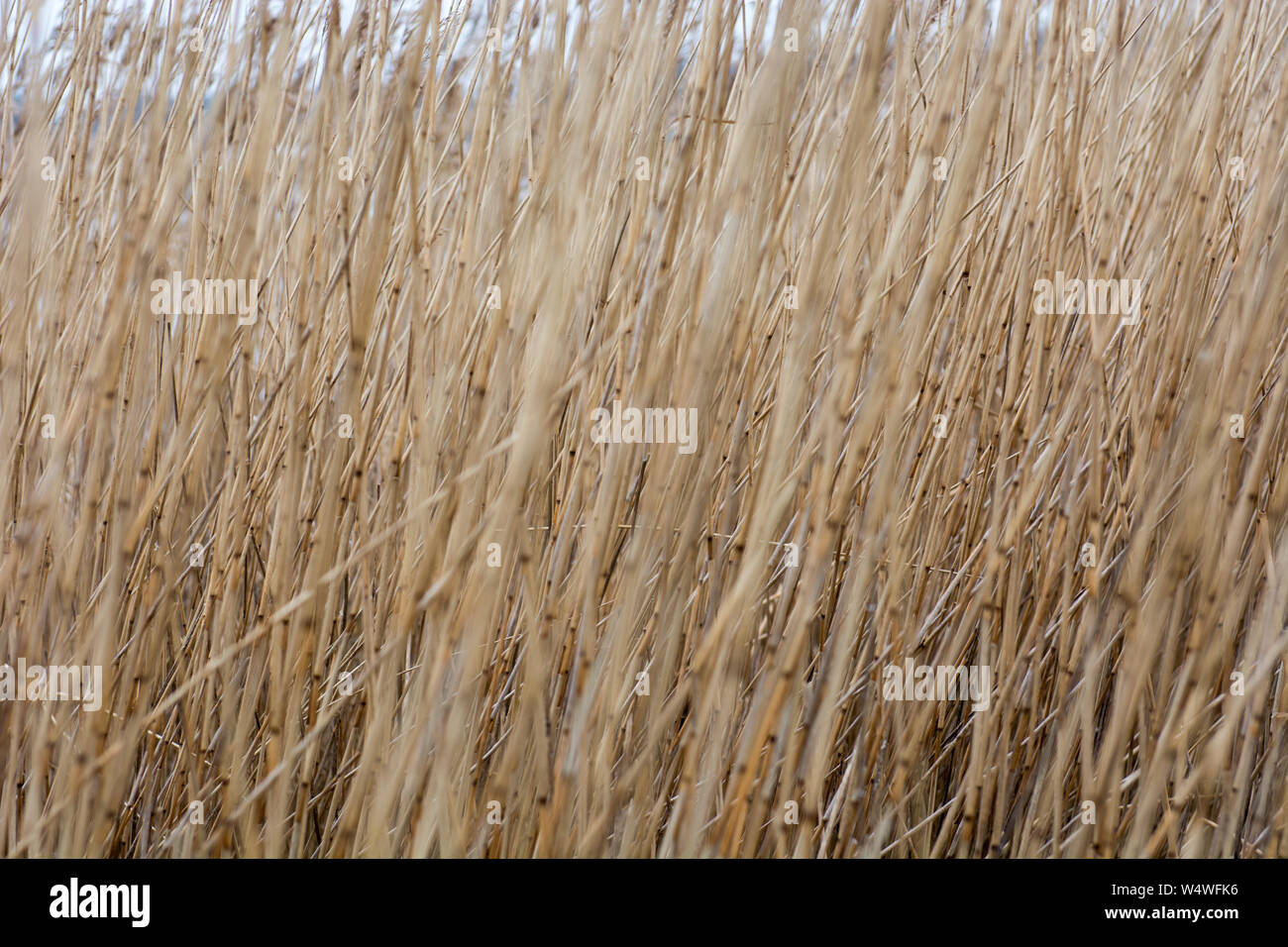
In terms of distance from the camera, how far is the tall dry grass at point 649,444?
0.67 meters

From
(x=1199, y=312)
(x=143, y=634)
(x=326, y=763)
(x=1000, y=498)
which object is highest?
(x=1199, y=312)

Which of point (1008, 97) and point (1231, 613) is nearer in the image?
point (1231, 613)

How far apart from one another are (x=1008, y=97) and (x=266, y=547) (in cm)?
102

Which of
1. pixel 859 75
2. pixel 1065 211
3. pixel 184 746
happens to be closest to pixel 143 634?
pixel 184 746

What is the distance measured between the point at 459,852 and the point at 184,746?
306mm

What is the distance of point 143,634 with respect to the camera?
31.6 inches

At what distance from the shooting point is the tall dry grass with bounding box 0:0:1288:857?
0.67 meters

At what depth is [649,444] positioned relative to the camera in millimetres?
890

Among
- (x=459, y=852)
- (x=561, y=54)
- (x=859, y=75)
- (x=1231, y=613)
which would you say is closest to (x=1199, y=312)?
(x=1231, y=613)
